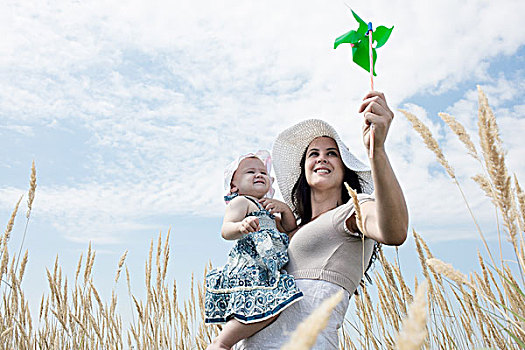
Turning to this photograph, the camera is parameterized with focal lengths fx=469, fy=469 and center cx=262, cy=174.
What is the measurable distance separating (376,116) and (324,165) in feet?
2.68

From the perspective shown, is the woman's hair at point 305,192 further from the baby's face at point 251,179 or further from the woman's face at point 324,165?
the baby's face at point 251,179

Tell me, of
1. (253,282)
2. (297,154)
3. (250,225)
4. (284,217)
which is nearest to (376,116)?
(250,225)

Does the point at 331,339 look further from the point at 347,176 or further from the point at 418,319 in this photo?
the point at 418,319

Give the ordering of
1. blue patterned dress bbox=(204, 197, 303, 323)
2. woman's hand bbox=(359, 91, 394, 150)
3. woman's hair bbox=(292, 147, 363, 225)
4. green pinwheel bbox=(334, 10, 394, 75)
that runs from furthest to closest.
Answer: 1. woman's hair bbox=(292, 147, 363, 225)
2. green pinwheel bbox=(334, 10, 394, 75)
3. blue patterned dress bbox=(204, 197, 303, 323)
4. woman's hand bbox=(359, 91, 394, 150)

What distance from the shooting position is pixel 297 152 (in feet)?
7.74

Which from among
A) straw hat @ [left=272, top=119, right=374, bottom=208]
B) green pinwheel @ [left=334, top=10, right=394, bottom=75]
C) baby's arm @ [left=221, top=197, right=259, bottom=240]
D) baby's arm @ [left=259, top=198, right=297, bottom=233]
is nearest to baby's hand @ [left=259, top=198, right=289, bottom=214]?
baby's arm @ [left=259, top=198, right=297, bottom=233]

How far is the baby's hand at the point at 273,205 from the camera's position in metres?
2.03

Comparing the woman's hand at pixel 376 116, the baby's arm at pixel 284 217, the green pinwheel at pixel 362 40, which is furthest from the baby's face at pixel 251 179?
the woman's hand at pixel 376 116

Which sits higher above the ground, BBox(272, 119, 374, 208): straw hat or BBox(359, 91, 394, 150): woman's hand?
BBox(272, 119, 374, 208): straw hat

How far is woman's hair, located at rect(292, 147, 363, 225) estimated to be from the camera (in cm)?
214

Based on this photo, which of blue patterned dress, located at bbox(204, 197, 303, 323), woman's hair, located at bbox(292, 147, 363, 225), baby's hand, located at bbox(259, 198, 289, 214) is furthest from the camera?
woman's hair, located at bbox(292, 147, 363, 225)

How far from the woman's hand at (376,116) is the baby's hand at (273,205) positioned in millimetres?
788

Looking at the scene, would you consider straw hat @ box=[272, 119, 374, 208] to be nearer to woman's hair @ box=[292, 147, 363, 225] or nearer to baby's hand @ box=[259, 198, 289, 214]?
woman's hair @ box=[292, 147, 363, 225]

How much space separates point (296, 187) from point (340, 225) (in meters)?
0.65
